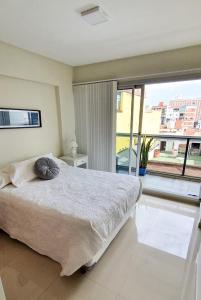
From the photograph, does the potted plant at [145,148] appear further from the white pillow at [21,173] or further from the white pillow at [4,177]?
the white pillow at [4,177]

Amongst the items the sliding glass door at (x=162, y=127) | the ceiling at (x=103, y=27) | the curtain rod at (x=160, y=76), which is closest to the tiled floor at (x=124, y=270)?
the sliding glass door at (x=162, y=127)

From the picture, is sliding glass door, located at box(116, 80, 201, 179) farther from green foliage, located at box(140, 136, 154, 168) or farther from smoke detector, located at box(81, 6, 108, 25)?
smoke detector, located at box(81, 6, 108, 25)

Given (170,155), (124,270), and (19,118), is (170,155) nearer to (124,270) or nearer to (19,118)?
(124,270)

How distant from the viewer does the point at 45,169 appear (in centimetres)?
248

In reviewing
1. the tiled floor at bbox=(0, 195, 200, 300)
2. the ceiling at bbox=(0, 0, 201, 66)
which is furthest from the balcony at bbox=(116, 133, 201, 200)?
the ceiling at bbox=(0, 0, 201, 66)

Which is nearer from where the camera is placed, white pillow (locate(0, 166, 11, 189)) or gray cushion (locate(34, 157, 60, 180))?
white pillow (locate(0, 166, 11, 189))

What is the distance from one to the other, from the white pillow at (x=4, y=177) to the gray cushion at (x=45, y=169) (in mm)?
370

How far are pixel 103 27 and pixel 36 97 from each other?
160 cm

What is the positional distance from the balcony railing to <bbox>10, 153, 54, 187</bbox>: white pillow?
69.5 inches

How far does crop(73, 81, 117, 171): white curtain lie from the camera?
128 inches

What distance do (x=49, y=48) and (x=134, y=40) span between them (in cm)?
128

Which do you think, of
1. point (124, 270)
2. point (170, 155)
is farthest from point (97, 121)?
point (124, 270)

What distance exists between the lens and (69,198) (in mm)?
1879

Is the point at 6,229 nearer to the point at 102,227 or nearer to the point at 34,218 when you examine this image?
the point at 34,218
